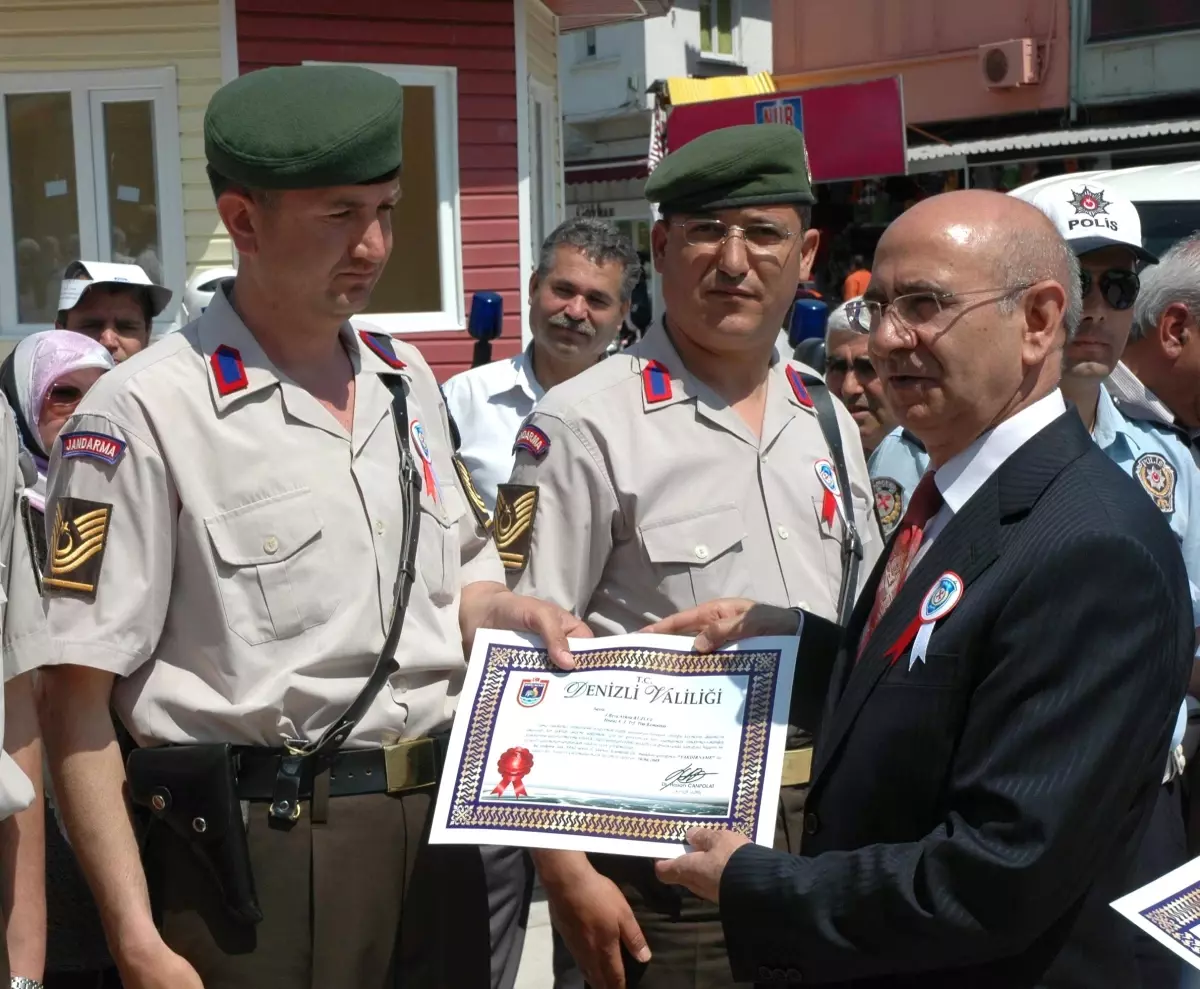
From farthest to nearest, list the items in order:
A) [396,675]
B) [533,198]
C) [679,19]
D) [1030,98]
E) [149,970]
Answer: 1. [679,19]
2. [1030,98]
3. [533,198]
4. [396,675]
5. [149,970]

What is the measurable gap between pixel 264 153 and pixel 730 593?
1.17 metres

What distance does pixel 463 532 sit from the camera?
2.78m

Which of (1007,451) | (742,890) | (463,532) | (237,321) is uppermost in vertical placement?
(237,321)

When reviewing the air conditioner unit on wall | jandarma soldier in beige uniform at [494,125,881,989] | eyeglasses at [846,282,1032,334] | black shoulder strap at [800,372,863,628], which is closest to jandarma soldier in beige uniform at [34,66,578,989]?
jandarma soldier in beige uniform at [494,125,881,989]

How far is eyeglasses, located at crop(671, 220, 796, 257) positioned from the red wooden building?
7.56m

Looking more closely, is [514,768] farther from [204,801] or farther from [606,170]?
[606,170]

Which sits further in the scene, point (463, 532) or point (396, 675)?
point (463, 532)

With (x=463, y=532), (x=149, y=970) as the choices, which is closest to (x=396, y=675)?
(x=463, y=532)

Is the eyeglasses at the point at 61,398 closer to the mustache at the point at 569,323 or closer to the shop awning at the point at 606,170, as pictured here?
the mustache at the point at 569,323

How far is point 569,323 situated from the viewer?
17.0 ft

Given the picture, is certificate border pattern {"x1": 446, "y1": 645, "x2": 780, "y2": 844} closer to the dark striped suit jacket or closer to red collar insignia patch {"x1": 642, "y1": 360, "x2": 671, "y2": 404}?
the dark striped suit jacket

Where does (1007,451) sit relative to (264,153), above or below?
below

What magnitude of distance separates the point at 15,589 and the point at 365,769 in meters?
0.63

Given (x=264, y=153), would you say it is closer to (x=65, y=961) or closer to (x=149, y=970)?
(x=149, y=970)
